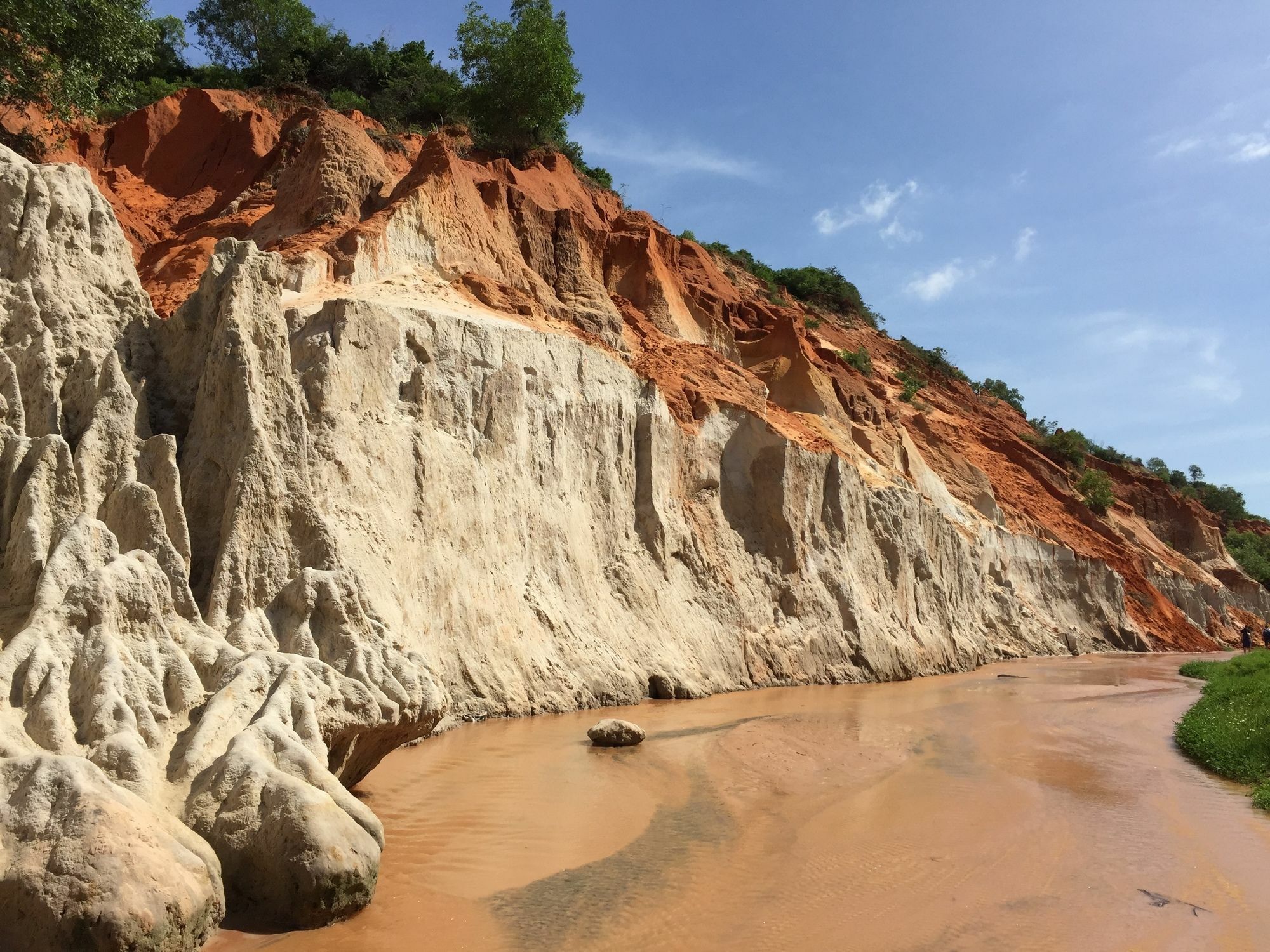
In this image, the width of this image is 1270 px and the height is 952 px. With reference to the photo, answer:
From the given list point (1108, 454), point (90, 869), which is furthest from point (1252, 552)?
point (90, 869)

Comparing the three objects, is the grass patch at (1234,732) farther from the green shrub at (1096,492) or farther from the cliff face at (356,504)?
the green shrub at (1096,492)

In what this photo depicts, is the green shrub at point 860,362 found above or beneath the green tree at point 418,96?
beneath

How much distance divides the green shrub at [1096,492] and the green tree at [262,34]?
40.9 meters

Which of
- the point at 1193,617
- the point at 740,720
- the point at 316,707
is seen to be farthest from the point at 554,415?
the point at 1193,617

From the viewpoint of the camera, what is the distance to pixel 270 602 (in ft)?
29.2

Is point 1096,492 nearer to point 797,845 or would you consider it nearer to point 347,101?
point 347,101

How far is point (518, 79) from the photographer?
3250 cm

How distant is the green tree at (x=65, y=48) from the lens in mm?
15867

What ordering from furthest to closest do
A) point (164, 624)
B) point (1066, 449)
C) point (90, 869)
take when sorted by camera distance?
point (1066, 449) < point (164, 624) < point (90, 869)

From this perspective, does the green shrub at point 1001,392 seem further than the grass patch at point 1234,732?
Yes

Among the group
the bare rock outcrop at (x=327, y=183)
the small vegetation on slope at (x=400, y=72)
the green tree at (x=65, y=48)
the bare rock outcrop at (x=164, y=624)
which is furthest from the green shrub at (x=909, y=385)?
the bare rock outcrop at (x=164, y=624)

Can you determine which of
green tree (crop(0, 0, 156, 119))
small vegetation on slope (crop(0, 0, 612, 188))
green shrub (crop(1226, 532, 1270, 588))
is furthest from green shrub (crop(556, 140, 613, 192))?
green shrub (crop(1226, 532, 1270, 588))

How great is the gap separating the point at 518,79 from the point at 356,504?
79.4 feet

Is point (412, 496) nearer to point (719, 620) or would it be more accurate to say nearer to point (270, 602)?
point (270, 602)
